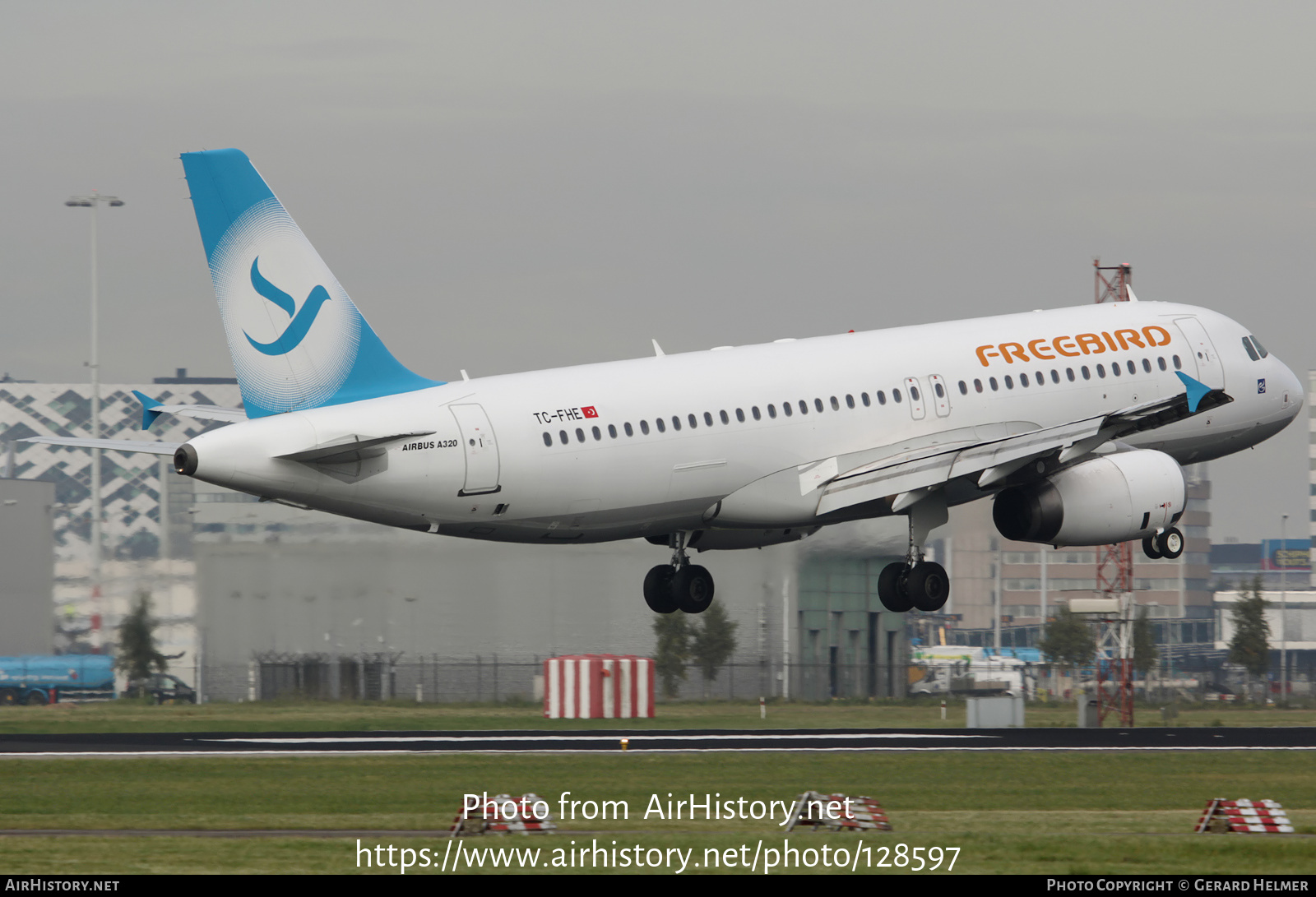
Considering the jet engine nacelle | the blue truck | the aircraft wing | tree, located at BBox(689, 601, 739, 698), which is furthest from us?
the blue truck

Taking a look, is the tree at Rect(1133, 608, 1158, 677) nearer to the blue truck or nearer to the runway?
the runway

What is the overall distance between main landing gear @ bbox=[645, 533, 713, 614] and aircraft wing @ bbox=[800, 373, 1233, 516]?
476cm

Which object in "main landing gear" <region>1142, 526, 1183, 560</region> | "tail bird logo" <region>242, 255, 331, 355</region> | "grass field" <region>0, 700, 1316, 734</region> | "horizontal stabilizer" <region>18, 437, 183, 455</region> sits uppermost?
"tail bird logo" <region>242, 255, 331, 355</region>

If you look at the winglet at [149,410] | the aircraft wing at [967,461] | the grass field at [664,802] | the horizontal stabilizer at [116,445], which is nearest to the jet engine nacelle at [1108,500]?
the aircraft wing at [967,461]

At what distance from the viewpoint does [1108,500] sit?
48219 mm

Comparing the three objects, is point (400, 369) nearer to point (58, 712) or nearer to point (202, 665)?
point (202, 665)

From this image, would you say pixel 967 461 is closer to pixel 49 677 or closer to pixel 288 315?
pixel 288 315

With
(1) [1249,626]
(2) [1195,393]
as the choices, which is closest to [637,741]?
(2) [1195,393]

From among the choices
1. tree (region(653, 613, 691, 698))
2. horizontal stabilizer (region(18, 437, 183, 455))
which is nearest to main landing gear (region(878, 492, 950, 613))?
horizontal stabilizer (region(18, 437, 183, 455))

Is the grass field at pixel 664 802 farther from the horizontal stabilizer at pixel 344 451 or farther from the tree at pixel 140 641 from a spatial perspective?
the tree at pixel 140 641

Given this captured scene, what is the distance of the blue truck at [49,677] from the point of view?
86062mm

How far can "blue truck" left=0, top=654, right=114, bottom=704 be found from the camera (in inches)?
3388

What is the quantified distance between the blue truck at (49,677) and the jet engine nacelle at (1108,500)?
163ft

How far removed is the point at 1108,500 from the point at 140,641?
39542mm
